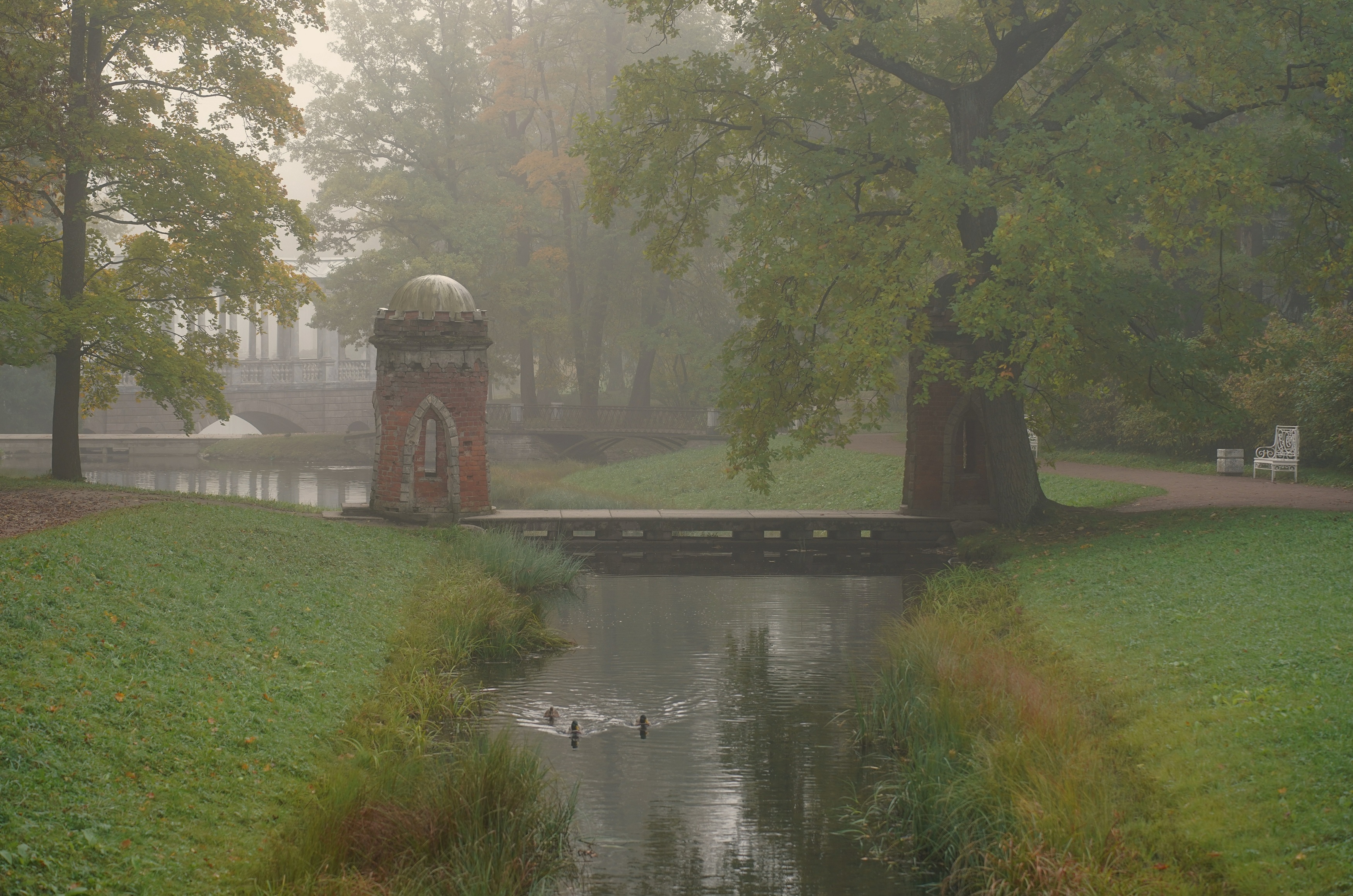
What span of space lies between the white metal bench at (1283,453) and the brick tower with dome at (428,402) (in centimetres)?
1681

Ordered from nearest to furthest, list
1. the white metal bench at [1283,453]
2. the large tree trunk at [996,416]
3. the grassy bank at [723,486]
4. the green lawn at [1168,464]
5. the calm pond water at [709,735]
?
the calm pond water at [709,735] < the large tree trunk at [996,416] < the green lawn at [1168,464] < the white metal bench at [1283,453] < the grassy bank at [723,486]

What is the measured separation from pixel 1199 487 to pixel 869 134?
1108 cm

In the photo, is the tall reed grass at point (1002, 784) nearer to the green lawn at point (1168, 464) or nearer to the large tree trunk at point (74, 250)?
the green lawn at point (1168, 464)

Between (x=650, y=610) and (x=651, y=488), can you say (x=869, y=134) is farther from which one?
(x=651, y=488)

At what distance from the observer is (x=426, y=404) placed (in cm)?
2242

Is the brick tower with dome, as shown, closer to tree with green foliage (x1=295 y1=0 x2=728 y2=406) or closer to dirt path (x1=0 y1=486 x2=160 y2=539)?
dirt path (x1=0 y1=486 x2=160 y2=539)

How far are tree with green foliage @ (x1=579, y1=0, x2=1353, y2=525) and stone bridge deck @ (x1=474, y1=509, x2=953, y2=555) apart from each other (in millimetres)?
2341

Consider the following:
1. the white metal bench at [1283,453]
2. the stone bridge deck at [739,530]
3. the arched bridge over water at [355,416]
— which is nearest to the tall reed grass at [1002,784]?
the stone bridge deck at [739,530]

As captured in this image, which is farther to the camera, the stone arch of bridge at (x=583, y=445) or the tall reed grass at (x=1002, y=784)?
the stone arch of bridge at (x=583, y=445)

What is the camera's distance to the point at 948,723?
33.4 ft

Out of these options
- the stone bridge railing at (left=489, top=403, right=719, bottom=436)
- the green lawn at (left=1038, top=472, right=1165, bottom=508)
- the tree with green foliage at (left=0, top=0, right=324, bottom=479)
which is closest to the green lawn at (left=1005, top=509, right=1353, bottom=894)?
the green lawn at (left=1038, top=472, right=1165, bottom=508)

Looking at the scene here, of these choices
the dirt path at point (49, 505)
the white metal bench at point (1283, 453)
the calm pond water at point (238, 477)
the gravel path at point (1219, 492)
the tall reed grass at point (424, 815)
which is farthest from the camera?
the calm pond water at point (238, 477)

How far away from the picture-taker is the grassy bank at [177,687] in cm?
697

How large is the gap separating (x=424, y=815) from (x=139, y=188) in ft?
57.3
